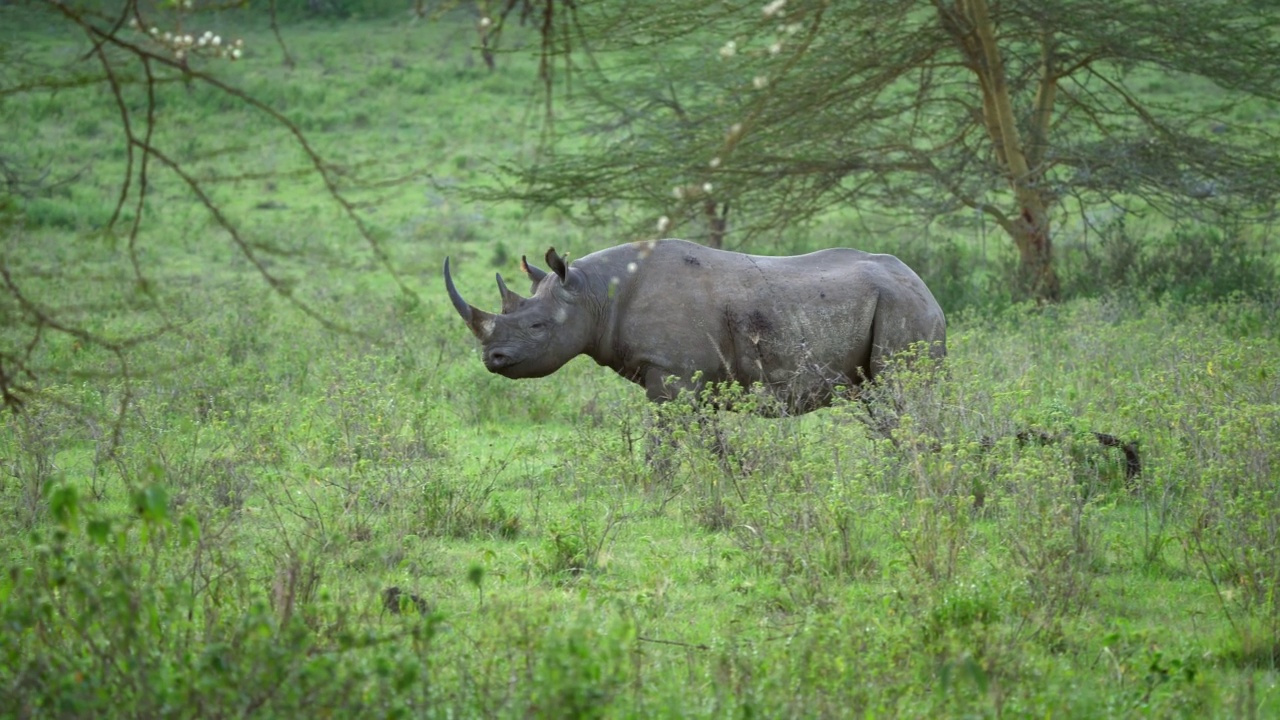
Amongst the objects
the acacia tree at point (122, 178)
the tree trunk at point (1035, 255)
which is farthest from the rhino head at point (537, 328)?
the tree trunk at point (1035, 255)

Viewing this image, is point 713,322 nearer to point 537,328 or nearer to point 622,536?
point 537,328

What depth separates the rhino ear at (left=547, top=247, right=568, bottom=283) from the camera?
795cm

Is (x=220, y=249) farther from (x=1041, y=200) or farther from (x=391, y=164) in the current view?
(x=1041, y=200)

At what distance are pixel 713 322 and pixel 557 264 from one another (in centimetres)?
99

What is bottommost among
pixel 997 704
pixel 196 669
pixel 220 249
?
pixel 220 249

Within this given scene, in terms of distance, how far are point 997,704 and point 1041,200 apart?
1041cm

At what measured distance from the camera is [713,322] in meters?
8.12

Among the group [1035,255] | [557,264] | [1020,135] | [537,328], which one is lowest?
[1035,255]

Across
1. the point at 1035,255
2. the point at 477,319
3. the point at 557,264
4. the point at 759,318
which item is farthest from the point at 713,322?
the point at 1035,255

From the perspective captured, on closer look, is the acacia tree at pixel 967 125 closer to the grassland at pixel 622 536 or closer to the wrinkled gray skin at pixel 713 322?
the grassland at pixel 622 536

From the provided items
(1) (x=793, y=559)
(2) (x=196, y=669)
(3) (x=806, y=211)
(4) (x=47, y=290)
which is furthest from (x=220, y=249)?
(2) (x=196, y=669)

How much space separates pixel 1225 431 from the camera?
596 cm

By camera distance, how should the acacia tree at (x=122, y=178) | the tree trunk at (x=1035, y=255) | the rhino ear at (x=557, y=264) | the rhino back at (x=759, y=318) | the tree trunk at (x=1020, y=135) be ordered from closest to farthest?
the acacia tree at (x=122, y=178) < the rhino ear at (x=557, y=264) < the rhino back at (x=759, y=318) < the tree trunk at (x=1020, y=135) < the tree trunk at (x=1035, y=255)

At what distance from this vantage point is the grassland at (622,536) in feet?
12.3
